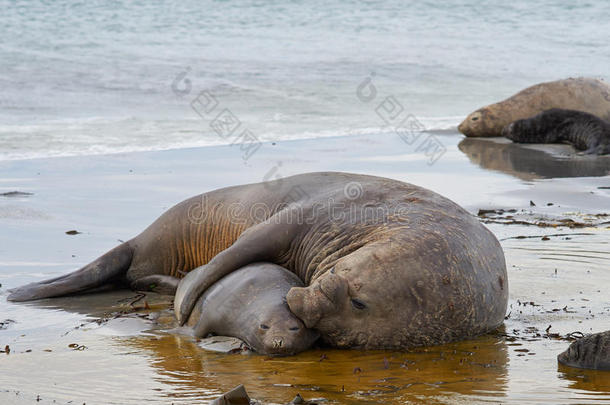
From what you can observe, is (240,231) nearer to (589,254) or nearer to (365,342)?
(365,342)

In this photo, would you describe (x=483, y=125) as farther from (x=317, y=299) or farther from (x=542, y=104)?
(x=317, y=299)

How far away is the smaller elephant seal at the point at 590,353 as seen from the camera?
467cm

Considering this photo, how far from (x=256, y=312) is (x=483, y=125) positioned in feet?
37.0

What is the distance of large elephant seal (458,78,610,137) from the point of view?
1545 cm

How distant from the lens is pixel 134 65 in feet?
81.5

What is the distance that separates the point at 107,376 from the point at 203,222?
2266mm

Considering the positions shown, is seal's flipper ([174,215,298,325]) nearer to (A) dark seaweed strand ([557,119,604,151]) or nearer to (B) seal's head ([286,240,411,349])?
(B) seal's head ([286,240,411,349])

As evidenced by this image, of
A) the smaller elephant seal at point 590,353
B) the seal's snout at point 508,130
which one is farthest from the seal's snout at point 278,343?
the seal's snout at point 508,130

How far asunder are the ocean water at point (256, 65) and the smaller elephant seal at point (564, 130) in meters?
2.41

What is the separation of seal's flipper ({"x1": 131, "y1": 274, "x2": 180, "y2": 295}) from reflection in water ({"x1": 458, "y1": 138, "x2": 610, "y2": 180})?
588 centimetres

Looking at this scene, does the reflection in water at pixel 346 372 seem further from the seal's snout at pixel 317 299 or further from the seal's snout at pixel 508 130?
the seal's snout at pixel 508 130

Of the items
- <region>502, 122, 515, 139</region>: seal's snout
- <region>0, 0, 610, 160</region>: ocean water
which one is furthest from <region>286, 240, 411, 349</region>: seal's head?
<region>502, 122, 515, 139</region>: seal's snout

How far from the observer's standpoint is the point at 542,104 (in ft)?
52.3

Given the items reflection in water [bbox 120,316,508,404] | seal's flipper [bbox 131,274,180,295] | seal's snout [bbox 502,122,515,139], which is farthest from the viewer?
seal's snout [bbox 502,122,515,139]
